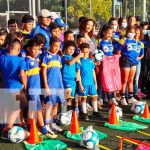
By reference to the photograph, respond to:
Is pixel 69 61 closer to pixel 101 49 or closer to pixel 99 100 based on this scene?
pixel 101 49

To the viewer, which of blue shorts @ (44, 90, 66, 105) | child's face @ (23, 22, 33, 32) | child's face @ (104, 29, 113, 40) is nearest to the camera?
blue shorts @ (44, 90, 66, 105)

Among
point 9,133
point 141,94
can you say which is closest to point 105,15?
point 141,94

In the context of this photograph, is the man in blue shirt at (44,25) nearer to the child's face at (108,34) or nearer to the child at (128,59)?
the child's face at (108,34)

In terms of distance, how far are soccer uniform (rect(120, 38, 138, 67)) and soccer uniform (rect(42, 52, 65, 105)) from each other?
2189 millimetres

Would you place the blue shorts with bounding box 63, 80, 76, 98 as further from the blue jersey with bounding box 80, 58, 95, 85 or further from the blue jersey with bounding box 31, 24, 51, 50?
the blue jersey with bounding box 31, 24, 51, 50

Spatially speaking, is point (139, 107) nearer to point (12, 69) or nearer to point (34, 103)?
point (34, 103)

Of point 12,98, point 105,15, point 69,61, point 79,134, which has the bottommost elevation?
point 79,134

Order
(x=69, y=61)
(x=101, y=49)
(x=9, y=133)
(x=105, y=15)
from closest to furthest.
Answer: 1. (x=9, y=133)
2. (x=69, y=61)
3. (x=101, y=49)
4. (x=105, y=15)

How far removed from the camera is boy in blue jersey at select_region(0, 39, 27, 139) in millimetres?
5078

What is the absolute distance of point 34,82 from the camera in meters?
5.35

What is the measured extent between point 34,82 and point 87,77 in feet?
4.41

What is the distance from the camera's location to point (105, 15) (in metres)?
26.8

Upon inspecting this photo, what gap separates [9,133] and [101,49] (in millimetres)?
2888

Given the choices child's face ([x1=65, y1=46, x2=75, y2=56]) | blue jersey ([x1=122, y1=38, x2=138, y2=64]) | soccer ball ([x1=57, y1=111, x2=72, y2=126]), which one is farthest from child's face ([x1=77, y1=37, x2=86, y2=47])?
soccer ball ([x1=57, y1=111, x2=72, y2=126])
